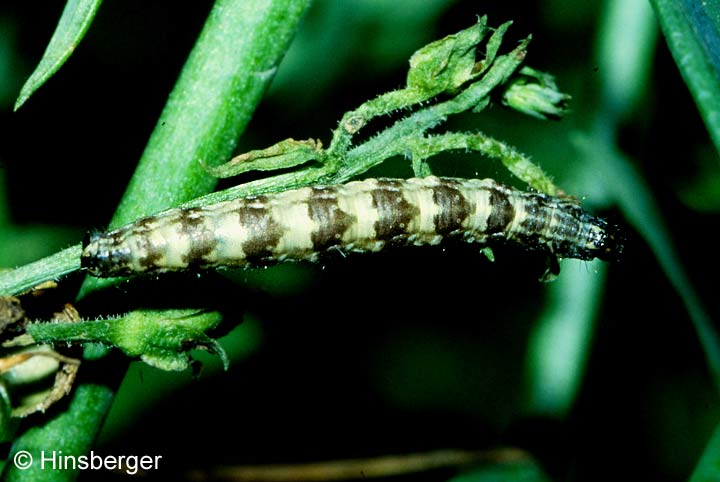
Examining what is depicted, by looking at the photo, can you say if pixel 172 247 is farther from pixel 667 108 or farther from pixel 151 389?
pixel 667 108

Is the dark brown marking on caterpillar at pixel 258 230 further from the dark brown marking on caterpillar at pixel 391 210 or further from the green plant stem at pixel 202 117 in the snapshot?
the dark brown marking on caterpillar at pixel 391 210

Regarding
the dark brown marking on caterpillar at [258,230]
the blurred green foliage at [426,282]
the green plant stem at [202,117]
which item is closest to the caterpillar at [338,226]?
the dark brown marking on caterpillar at [258,230]

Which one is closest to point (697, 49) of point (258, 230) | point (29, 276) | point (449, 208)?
point (449, 208)

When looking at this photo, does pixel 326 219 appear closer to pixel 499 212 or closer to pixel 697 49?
pixel 499 212

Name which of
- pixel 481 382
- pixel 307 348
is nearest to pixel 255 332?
pixel 307 348

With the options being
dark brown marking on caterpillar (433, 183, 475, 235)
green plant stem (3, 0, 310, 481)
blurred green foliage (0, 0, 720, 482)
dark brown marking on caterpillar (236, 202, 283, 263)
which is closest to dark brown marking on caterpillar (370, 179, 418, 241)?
dark brown marking on caterpillar (433, 183, 475, 235)

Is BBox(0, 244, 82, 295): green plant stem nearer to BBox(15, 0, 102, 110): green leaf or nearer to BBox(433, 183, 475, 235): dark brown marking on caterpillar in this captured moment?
BBox(15, 0, 102, 110): green leaf
